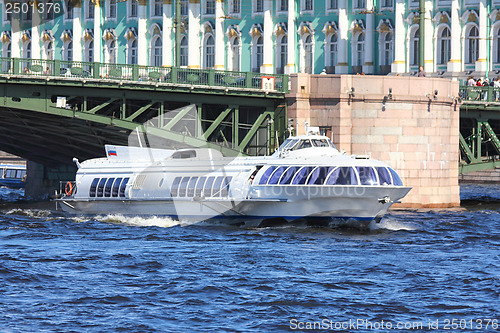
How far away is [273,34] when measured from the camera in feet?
290

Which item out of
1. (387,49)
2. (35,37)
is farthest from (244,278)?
(35,37)

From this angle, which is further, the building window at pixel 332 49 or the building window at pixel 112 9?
the building window at pixel 112 9

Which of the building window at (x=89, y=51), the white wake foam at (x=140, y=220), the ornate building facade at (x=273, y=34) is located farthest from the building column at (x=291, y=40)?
the white wake foam at (x=140, y=220)

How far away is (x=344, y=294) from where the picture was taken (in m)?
28.9

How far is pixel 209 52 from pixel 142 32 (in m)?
6.56

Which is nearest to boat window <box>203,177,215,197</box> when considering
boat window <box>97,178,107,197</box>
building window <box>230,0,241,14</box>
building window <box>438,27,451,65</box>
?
boat window <box>97,178,107,197</box>

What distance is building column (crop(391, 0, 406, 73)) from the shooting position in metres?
79.6

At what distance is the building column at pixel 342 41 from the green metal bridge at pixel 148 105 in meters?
25.6

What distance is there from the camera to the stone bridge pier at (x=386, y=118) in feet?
177

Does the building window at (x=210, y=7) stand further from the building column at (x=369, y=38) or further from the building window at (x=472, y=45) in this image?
the building window at (x=472, y=45)

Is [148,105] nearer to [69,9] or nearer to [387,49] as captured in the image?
[387,49]

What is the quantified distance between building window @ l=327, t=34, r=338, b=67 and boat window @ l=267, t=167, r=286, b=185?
142ft

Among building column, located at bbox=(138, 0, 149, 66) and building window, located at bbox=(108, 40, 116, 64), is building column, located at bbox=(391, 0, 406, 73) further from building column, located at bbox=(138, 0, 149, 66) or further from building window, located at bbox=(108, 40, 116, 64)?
building window, located at bbox=(108, 40, 116, 64)

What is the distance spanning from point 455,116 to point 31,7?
57599mm
